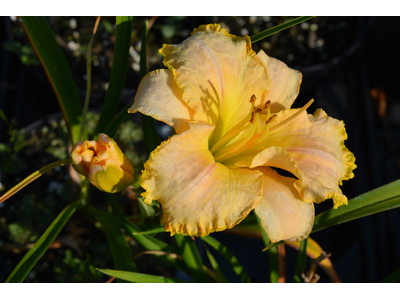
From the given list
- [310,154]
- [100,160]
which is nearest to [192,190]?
[100,160]

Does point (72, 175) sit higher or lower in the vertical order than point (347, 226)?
higher

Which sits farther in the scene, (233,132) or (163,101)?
(233,132)

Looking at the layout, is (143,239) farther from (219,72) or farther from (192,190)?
(219,72)

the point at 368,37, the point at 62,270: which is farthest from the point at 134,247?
the point at 368,37

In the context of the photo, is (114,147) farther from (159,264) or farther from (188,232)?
(159,264)

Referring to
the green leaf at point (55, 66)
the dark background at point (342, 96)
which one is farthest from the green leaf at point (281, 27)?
the dark background at point (342, 96)

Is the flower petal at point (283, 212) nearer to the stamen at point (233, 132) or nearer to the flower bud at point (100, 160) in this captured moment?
the stamen at point (233, 132)

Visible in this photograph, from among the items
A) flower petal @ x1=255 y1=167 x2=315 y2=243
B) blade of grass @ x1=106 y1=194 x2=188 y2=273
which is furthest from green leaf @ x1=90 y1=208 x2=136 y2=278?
flower petal @ x1=255 y1=167 x2=315 y2=243
